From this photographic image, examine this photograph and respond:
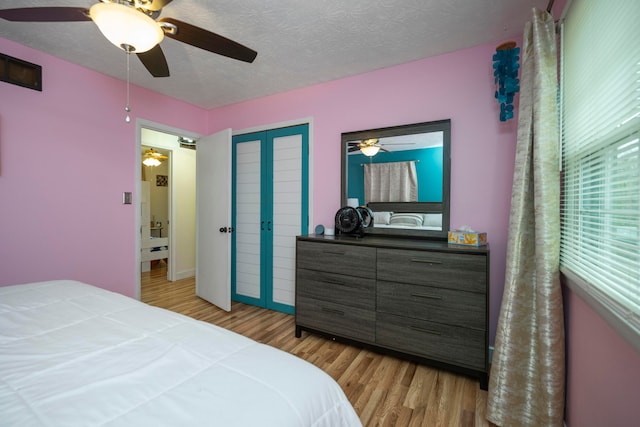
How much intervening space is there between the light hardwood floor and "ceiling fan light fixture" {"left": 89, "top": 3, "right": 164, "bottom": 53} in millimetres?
2255

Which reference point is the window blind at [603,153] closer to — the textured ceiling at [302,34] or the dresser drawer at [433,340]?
the textured ceiling at [302,34]

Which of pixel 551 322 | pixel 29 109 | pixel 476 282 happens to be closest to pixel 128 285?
pixel 29 109

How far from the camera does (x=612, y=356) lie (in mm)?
981

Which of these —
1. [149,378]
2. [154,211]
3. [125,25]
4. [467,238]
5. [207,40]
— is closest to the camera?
[149,378]

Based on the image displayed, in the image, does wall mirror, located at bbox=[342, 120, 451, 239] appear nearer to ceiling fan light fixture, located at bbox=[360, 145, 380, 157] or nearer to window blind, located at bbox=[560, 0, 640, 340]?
ceiling fan light fixture, located at bbox=[360, 145, 380, 157]

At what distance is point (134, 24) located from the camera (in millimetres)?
1229

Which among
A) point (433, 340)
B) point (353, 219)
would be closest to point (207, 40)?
point (353, 219)

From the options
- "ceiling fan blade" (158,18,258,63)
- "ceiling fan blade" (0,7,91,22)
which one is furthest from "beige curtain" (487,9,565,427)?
"ceiling fan blade" (0,7,91,22)

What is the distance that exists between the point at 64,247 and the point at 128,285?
0.69 meters

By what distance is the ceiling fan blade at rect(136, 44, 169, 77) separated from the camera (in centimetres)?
162

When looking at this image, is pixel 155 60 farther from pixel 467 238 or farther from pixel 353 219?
pixel 467 238

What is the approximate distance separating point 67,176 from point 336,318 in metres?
2.70

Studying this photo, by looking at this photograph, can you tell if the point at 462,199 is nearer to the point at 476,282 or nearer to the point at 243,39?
the point at 476,282

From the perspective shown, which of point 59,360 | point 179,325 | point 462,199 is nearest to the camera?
point 59,360
